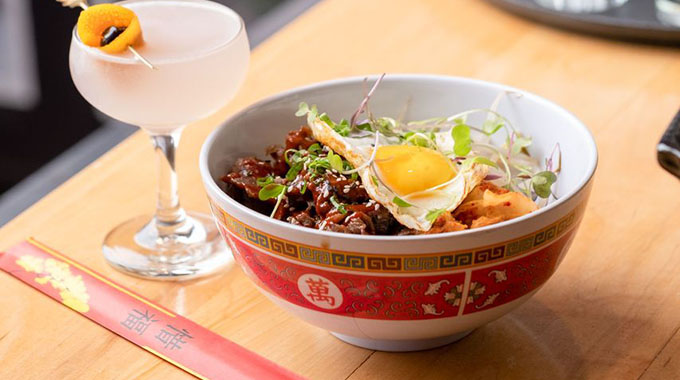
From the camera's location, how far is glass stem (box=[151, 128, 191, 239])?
129cm

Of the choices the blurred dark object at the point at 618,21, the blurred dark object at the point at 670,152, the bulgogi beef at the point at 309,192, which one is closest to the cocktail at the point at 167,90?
the bulgogi beef at the point at 309,192

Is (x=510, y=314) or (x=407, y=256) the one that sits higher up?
(x=407, y=256)

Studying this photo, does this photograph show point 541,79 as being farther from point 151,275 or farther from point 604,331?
point 151,275

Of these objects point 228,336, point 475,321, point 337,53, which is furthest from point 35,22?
point 475,321

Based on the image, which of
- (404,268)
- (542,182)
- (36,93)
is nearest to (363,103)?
(542,182)

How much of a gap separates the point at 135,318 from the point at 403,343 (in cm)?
35

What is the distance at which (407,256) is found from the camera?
2.90ft

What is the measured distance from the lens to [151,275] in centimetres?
122

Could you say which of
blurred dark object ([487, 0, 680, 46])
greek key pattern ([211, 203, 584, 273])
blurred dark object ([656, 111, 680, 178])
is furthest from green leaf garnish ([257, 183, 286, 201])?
blurred dark object ([487, 0, 680, 46])

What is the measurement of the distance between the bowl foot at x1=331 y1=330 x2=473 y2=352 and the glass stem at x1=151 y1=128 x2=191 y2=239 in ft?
1.25

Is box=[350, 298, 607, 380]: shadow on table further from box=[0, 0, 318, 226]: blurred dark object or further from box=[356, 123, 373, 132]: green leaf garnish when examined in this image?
box=[0, 0, 318, 226]: blurred dark object

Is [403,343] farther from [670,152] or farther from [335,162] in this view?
[670,152]

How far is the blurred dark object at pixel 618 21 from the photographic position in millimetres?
1822

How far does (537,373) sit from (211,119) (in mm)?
870
